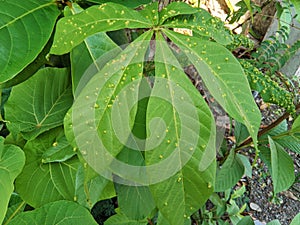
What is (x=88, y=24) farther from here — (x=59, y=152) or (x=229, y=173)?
(x=229, y=173)

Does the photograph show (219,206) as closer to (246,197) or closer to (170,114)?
(246,197)

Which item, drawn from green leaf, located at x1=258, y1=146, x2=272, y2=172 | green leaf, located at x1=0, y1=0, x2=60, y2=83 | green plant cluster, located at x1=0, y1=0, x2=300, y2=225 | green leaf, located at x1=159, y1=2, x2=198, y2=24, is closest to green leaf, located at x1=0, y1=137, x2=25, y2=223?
green plant cluster, located at x1=0, y1=0, x2=300, y2=225

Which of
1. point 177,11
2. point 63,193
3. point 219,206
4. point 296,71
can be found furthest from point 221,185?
point 296,71

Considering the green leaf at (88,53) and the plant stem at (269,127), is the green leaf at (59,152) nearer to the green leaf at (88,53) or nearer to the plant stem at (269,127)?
the green leaf at (88,53)

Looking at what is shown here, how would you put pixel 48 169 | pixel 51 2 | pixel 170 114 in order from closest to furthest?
pixel 170 114
pixel 51 2
pixel 48 169

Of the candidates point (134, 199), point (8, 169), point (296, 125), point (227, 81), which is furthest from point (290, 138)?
point (8, 169)

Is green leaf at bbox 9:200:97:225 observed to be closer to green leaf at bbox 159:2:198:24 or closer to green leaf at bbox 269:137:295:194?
green leaf at bbox 159:2:198:24
